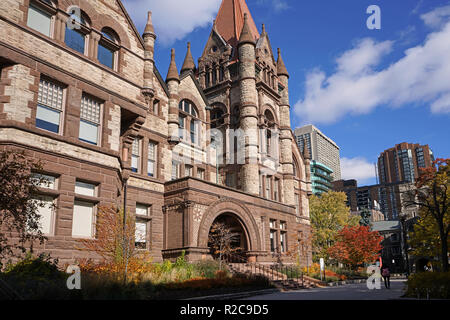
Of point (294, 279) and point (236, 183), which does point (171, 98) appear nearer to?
point (236, 183)

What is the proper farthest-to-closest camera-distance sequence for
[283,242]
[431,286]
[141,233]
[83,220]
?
[283,242] < [141,233] < [83,220] < [431,286]

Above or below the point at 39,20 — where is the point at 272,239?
below

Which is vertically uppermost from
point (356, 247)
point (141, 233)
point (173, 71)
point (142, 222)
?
point (173, 71)

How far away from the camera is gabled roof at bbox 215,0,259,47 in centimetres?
3988

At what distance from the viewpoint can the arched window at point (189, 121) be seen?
30.2 meters

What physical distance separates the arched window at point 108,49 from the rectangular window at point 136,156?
231 inches

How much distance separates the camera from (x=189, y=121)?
30859 millimetres

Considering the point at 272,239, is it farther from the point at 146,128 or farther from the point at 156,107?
the point at 156,107

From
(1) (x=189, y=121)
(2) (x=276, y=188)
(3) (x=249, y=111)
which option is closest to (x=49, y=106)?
(1) (x=189, y=121)

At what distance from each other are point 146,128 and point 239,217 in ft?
29.8

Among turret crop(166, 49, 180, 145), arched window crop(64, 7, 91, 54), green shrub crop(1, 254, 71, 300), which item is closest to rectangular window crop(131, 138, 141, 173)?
turret crop(166, 49, 180, 145)

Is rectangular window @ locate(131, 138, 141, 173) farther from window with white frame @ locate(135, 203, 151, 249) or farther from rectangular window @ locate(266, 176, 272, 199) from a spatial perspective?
rectangular window @ locate(266, 176, 272, 199)

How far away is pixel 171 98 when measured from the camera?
2852cm
